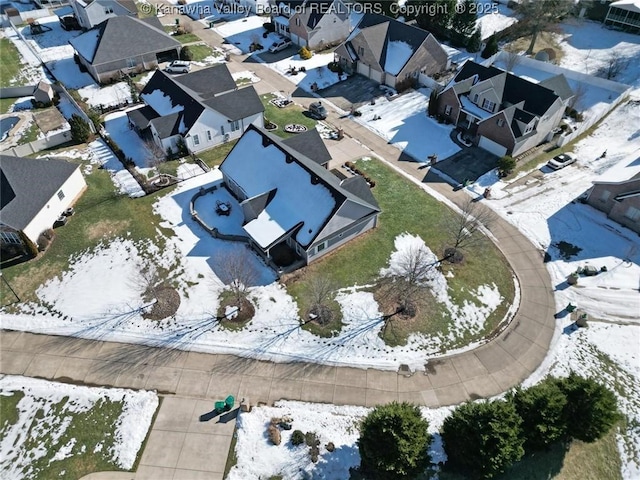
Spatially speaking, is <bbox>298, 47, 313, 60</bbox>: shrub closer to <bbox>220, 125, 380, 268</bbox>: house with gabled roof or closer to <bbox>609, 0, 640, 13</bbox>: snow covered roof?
<bbox>220, 125, 380, 268</bbox>: house with gabled roof

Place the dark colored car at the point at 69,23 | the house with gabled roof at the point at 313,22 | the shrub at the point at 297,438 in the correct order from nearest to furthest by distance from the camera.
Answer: the shrub at the point at 297,438, the house with gabled roof at the point at 313,22, the dark colored car at the point at 69,23

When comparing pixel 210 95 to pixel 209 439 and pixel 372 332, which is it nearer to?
pixel 372 332

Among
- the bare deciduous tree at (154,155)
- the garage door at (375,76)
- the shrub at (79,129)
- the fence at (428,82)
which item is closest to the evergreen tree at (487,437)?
the bare deciduous tree at (154,155)

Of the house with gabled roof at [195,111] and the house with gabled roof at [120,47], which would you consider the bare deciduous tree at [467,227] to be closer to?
the house with gabled roof at [195,111]

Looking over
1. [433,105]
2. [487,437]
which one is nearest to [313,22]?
[433,105]

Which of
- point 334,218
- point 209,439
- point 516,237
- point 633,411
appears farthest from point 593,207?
point 209,439
